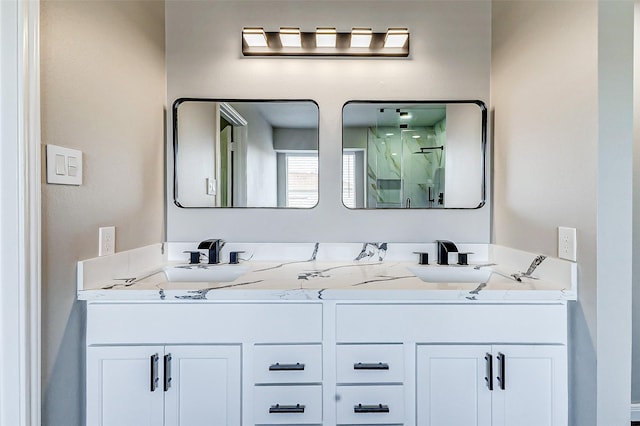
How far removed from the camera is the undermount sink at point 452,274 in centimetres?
168

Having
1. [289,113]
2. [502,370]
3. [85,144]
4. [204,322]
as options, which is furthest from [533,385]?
[85,144]

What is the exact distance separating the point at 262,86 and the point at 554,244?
1.56m

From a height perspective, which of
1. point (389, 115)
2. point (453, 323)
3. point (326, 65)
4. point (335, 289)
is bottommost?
point (453, 323)

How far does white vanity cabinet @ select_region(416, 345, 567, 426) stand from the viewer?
4.03 ft

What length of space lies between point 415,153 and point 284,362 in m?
1.24

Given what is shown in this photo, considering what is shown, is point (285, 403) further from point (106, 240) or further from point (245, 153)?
point (245, 153)

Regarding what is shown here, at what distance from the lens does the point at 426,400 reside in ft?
4.05

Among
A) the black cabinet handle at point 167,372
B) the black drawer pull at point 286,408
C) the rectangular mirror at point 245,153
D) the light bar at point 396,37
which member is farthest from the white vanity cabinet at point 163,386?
the light bar at point 396,37

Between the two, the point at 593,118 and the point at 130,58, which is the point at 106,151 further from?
the point at 593,118

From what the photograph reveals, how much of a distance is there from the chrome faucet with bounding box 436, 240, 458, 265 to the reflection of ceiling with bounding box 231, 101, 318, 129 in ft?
3.02

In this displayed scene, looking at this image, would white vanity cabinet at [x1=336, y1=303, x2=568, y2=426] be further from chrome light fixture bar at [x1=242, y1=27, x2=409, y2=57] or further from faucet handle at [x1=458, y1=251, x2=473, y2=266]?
chrome light fixture bar at [x1=242, y1=27, x2=409, y2=57]

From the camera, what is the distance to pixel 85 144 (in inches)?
48.8

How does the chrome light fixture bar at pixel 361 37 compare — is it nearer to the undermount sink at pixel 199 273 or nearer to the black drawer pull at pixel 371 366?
the undermount sink at pixel 199 273

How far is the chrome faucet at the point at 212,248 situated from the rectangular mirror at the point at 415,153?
74cm
